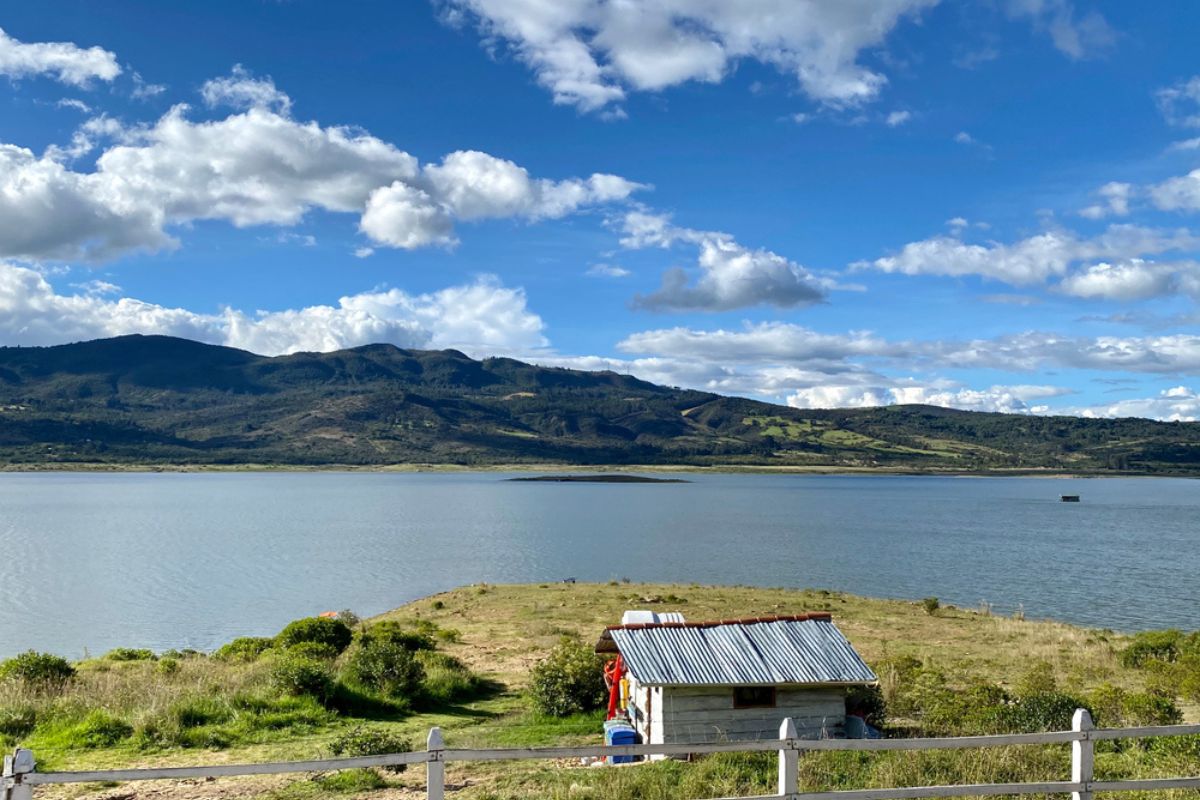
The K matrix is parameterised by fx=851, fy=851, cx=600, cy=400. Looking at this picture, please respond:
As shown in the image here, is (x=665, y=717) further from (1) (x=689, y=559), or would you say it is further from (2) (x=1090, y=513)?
(2) (x=1090, y=513)

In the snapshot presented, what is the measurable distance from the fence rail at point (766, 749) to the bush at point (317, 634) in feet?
67.0

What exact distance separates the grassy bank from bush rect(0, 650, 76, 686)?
628 mm

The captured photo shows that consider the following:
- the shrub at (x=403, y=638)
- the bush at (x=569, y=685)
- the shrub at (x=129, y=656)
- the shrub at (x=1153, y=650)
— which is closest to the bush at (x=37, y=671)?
the shrub at (x=129, y=656)

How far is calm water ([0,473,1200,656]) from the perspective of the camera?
171ft

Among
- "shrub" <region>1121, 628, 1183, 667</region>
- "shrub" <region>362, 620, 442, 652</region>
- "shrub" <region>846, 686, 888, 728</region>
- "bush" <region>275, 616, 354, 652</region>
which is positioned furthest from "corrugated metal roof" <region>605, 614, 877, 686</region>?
"shrub" <region>1121, 628, 1183, 667</region>

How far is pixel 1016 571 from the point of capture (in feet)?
227

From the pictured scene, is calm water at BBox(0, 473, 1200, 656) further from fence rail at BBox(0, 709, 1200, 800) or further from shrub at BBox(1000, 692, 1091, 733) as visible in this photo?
fence rail at BBox(0, 709, 1200, 800)

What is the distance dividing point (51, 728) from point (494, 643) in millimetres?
18804

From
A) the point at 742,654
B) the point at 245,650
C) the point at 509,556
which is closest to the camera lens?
the point at 742,654

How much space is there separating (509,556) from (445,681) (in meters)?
58.9

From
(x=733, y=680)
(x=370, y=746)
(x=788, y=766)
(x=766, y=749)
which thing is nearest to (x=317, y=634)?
(x=370, y=746)

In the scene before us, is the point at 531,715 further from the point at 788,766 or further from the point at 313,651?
the point at 788,766

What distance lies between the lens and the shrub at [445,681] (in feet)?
73.4

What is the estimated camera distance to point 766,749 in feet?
27.8
